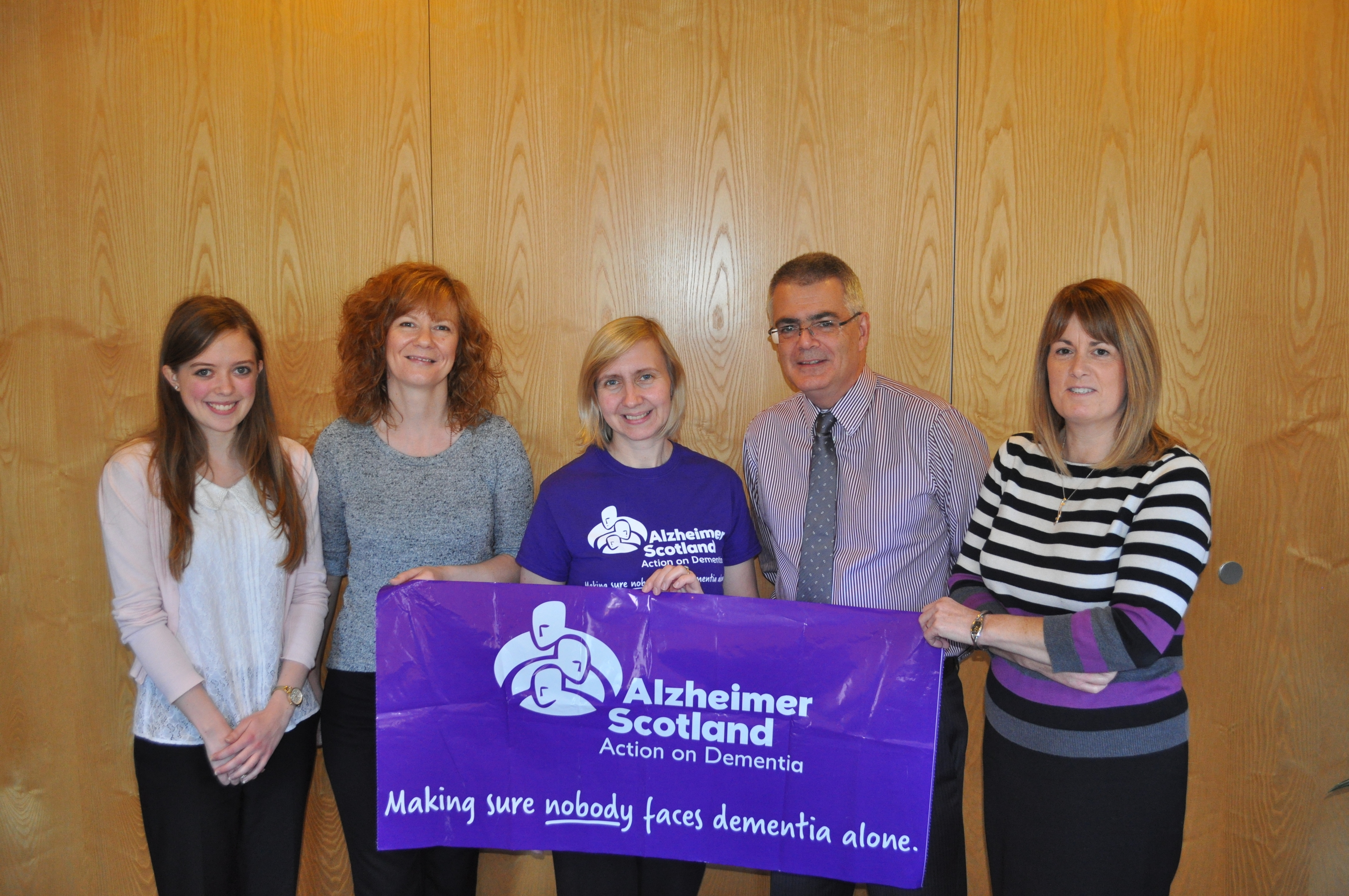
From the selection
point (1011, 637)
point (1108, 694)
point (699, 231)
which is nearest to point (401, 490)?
point (699, 231)

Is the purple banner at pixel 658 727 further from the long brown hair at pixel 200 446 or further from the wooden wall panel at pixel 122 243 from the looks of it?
the wooden wall panel at pixel 122 243

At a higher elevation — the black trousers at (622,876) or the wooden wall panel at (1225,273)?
the wooden wall panel at (1225,273)

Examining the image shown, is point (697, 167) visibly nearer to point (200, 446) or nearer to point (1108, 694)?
point (200, 446)

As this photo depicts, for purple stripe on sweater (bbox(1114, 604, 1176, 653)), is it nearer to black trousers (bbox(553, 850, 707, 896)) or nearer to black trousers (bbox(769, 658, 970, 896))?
black trousers (bbox(769, 658, 970, 896))

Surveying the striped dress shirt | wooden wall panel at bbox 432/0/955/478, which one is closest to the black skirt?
the striped dress shirt

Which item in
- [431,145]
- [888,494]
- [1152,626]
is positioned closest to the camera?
[1152,626]

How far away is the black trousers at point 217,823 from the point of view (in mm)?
2172

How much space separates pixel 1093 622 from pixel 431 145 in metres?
2.64

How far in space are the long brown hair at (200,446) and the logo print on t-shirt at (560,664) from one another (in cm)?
72

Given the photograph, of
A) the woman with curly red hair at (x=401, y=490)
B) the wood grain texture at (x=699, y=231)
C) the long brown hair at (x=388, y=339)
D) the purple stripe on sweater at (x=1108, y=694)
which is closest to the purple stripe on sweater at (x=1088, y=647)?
the purple stripe on sweater at (x=1108, y=694)

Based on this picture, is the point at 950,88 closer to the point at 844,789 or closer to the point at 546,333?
the point at 546,333

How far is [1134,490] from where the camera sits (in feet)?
5.97

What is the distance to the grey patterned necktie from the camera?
2336 millimetres

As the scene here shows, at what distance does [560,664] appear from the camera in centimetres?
215
